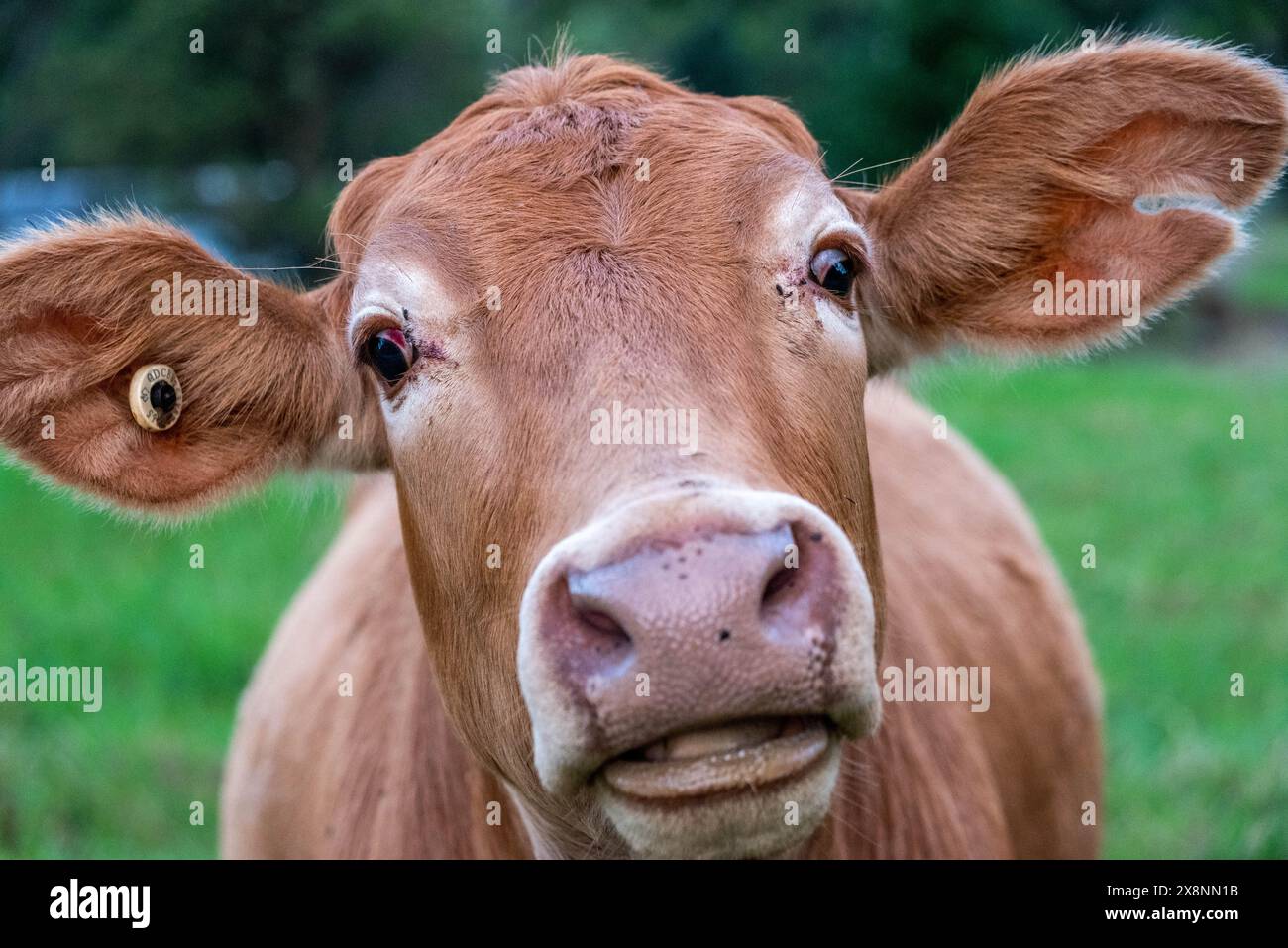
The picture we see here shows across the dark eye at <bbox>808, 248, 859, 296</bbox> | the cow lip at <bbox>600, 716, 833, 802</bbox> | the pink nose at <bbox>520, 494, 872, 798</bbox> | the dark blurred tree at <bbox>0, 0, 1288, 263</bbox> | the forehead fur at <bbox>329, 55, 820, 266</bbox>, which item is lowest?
the cow lip at <bbox>600, 716, 833, 802</bbox>

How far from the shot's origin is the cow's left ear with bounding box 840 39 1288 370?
3.72 m

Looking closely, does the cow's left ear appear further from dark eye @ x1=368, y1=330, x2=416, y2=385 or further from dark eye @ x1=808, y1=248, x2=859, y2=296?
dark eye @ x1=368, y1=330, x2=416, y2=385

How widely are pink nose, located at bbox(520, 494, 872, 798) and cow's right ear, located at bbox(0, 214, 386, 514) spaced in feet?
4.58

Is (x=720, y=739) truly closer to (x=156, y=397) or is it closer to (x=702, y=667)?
(x=702, y=667)

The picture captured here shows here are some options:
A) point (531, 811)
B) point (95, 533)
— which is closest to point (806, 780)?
point (531, 811)

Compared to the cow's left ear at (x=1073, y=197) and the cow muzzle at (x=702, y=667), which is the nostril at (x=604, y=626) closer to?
the cow muzzle at (x=702, y=667)

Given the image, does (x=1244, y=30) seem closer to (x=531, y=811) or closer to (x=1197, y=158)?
(x=1197, y=158)

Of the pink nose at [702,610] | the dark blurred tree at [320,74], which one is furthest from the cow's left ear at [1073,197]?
the dark blurred tree at [320,74]

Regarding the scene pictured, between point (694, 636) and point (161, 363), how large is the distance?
1924 mm

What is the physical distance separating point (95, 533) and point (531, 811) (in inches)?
342

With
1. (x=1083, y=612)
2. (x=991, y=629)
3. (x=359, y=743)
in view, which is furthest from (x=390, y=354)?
(x=1083, y=612)

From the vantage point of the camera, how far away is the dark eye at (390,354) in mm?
3367

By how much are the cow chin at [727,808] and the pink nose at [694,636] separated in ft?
0.27

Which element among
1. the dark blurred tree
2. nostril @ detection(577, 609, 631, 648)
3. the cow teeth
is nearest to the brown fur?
the cow teeth
